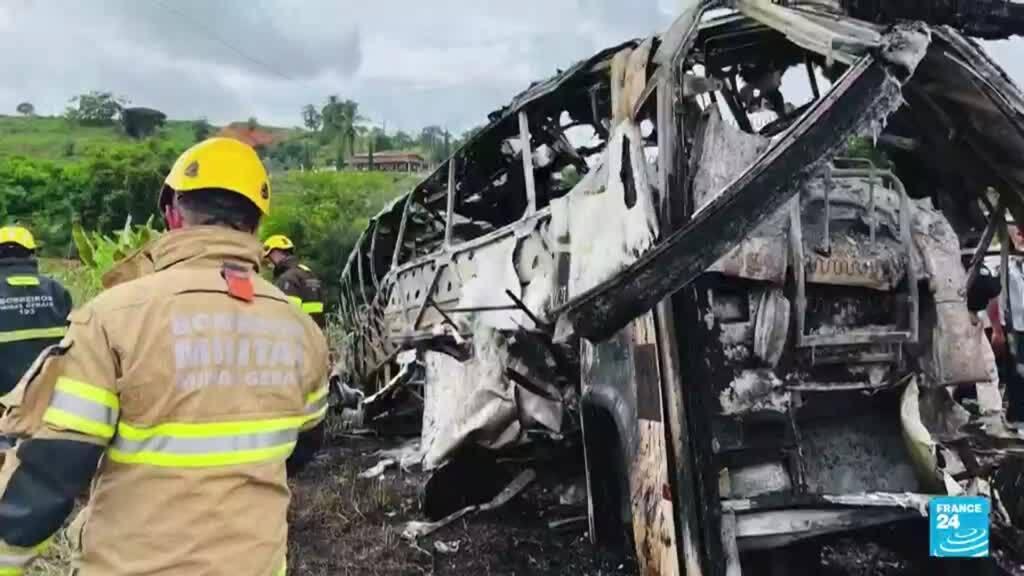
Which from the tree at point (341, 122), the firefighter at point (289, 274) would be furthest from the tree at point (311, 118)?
the firefighter at point (289, 274)

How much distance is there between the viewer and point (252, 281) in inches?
78.4

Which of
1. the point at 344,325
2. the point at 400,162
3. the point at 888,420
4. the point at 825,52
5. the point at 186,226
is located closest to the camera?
the point at 186,226

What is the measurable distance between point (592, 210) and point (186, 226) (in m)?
1.93

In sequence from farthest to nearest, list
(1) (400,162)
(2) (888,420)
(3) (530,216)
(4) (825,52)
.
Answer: (1) (400,162) → (3) (530,216) → (2) (888,420) → (4) (825,52)

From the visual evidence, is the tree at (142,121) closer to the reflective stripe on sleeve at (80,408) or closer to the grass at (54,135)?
the grass at (54,135)

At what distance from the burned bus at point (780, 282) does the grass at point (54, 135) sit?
61.7 metres

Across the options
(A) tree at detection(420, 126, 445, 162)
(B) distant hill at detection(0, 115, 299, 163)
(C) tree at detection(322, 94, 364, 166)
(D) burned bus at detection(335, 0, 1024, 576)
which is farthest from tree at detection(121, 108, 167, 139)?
(D) burned bus at detection(335, 0, 1024, 576)

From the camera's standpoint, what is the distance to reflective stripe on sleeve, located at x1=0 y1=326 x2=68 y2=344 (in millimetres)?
4953

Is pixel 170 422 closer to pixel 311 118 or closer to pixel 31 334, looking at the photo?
pixel 31 334

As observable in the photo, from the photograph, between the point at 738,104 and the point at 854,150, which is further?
the point at 854,150

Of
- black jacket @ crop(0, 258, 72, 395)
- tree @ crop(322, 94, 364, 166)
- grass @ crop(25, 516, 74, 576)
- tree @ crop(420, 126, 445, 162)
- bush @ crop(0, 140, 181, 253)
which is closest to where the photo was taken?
grass @ crop(25, 516, 74, 576)

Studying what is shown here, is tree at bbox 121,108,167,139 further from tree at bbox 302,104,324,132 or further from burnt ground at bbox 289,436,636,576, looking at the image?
burnt ground at bbox 289,436,636,576

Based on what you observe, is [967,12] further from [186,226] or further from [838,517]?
[186,226]

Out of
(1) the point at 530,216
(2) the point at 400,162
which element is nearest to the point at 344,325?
(1) the point at 530,216
